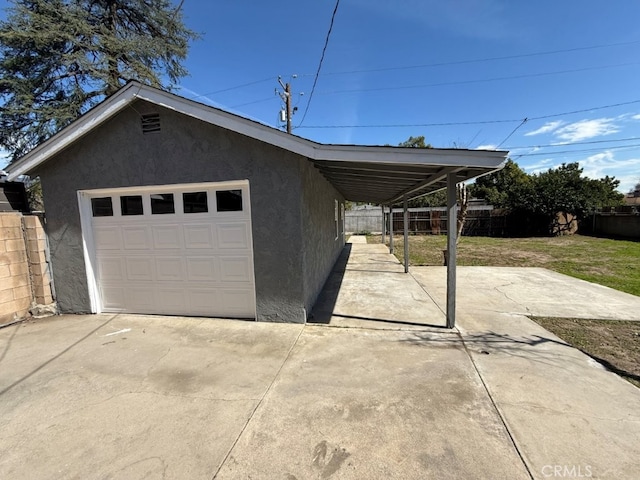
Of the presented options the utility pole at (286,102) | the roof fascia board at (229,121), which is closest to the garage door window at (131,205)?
the roof fascia board at (229,121)

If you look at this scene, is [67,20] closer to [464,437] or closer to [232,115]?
[232,115]

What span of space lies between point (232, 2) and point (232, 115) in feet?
16.6

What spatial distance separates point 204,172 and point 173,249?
4.86ft

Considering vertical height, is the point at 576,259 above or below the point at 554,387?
below

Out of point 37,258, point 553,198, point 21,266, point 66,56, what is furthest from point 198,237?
point 553,198

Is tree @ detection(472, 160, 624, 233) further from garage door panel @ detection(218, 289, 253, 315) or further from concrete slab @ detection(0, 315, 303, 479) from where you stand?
concrete slab @ detection(0, 315, 303, 479)

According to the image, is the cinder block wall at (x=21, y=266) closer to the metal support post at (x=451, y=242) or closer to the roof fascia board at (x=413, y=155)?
the roof fascia board at (x=413, y=155)

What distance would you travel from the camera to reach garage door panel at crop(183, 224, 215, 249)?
16.8ft

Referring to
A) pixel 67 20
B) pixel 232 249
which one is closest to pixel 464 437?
pixel 232 249

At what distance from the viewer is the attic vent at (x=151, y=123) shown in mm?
4898

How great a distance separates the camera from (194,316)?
536 cm

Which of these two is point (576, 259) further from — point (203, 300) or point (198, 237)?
point (198, 237)

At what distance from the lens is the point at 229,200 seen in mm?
4992

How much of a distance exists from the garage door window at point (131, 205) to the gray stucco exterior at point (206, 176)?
0.99 ft
